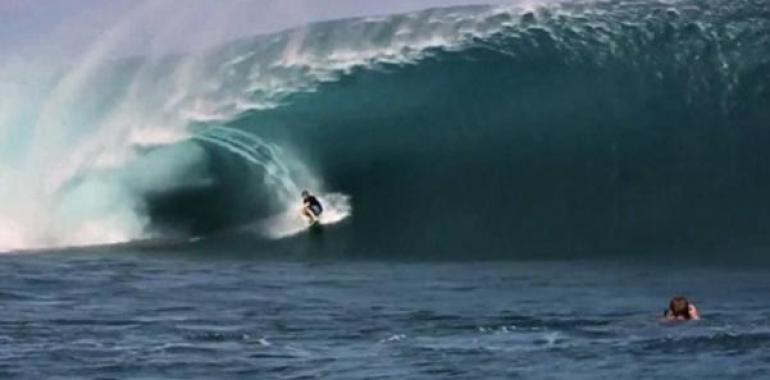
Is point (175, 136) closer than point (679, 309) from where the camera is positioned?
No

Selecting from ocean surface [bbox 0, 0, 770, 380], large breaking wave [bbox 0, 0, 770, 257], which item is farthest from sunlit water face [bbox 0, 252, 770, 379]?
large breaking wave [bbox 0, 0, 770, 257]

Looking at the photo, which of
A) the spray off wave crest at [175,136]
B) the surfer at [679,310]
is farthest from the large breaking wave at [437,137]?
the surfer at [679,310]

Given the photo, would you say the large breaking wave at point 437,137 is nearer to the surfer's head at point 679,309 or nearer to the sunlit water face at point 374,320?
the sunlit water face at point 374,320

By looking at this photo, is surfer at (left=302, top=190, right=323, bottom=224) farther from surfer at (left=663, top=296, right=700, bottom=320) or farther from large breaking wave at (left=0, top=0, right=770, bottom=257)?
surfer at (left=663, top=296, right=700, bottom=320)

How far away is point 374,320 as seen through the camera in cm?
1941

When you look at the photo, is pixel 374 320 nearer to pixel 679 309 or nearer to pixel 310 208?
pixel 679 309

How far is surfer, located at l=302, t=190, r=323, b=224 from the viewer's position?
27.5 meters

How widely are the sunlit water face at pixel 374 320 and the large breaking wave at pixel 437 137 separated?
2432 millimetres

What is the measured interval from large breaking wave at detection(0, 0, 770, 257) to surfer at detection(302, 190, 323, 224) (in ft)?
1.45

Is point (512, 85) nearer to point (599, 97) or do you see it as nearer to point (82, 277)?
point (599, 97)

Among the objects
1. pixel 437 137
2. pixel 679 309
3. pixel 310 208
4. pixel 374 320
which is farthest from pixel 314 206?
pixel 679 309

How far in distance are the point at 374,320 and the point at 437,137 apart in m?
10.6

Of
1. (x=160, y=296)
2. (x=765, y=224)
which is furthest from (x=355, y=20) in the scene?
(x=160, y=296)

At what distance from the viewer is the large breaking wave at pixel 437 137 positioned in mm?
27172
